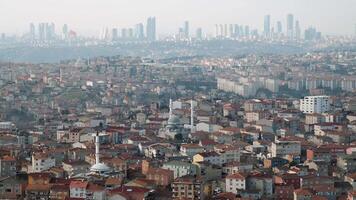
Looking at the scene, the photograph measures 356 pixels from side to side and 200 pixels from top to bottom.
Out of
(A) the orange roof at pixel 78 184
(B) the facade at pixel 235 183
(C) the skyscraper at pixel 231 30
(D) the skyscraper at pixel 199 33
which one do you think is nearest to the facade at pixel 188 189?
(B) the facade at pixel 235 183

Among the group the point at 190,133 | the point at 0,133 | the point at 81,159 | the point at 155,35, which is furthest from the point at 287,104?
the point at 155,35

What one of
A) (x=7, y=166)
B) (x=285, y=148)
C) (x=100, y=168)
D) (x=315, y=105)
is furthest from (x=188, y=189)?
(x=315, y=105)

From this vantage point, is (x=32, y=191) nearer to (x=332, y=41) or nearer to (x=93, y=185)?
(x=93, y=185)

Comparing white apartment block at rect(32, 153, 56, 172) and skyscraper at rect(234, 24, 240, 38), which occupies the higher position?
skyscraper at rect(234, 24, 240, 38)

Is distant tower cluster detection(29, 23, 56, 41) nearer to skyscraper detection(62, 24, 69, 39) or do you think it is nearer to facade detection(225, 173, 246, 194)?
skyscraper detection(62, 24, 69, 39)

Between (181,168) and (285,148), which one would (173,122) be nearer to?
(285,148)

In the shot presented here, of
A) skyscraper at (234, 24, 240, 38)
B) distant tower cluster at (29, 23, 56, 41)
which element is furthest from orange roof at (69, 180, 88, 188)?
skyscraper at (234, 24, 240, 38)

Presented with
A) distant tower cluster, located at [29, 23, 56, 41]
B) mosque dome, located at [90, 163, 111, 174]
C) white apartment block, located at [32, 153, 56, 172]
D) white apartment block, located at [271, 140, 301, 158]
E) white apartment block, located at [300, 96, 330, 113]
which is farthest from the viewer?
distant tower cluster, located at [29, 23, 56, 41]

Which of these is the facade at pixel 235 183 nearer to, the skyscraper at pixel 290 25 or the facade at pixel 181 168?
the facade at pixel 181 168
